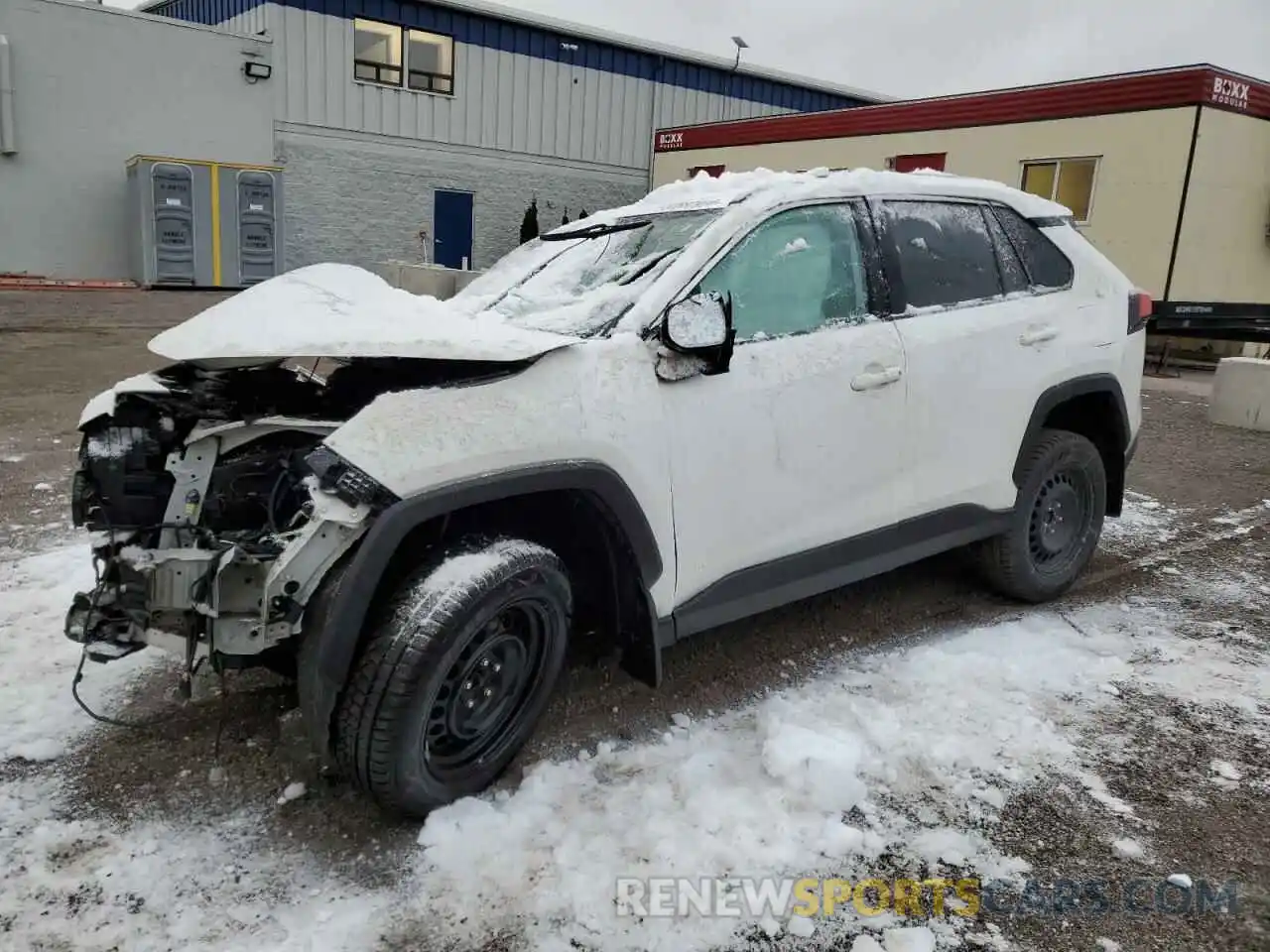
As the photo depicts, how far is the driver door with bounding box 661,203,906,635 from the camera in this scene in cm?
307

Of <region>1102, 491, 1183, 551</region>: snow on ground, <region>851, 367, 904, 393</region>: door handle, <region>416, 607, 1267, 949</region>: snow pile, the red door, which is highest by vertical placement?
the red door

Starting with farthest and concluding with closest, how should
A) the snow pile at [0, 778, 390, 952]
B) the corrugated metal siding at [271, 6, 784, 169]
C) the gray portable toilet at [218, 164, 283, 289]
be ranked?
the corrugated metal siding at [271, 6, 784, 169], the gray portable toilet at [218, 164, 283, 289], the snow pile at [0, 778, 390, 952]

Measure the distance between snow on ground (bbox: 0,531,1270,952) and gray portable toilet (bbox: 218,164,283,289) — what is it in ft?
51.9

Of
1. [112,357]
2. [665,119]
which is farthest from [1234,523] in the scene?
[665,119]

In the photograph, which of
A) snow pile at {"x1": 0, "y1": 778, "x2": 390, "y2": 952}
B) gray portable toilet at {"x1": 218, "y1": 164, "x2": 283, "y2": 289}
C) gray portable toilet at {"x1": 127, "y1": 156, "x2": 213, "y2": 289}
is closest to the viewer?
snow pile at {"x1": 0, "y1": 778, "x2": 390, "y2": 952}

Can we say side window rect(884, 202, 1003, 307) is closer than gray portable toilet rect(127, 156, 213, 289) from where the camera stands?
Yes

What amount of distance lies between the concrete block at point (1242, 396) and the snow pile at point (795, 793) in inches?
272

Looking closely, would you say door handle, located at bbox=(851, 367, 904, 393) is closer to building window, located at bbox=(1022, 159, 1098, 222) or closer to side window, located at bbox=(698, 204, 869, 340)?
side window, located at bbox=(698, 204, 869, 340)

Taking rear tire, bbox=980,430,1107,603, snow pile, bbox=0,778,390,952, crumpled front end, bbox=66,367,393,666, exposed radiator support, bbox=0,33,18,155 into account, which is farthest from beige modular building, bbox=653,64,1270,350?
exposed radiator support, bbox=0,33,18,155

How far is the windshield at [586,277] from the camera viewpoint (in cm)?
319

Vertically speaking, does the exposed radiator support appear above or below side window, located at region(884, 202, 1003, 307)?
above

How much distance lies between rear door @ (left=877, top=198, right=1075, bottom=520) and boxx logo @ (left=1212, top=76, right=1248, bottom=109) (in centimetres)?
1157

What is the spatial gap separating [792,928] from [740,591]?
1.15 metres

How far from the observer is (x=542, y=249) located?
13.7 ft
